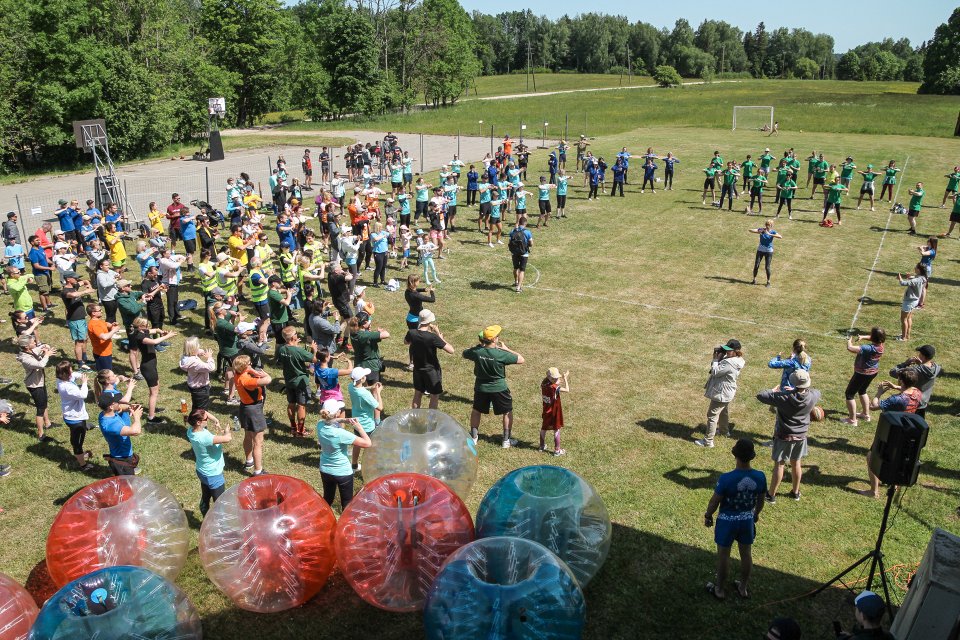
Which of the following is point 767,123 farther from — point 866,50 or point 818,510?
point 866,50

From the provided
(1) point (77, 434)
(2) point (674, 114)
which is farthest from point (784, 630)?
(2) point (674, 114)

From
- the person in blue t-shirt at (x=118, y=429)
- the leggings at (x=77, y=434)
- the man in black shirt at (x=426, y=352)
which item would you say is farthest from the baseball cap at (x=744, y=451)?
the leggings at (x=77, y=434)

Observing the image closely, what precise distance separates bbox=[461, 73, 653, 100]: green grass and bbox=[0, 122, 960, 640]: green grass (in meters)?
76.4

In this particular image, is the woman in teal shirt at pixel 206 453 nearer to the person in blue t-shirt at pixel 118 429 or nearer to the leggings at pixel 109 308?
the person in blue t-shirt at pixel 118 429

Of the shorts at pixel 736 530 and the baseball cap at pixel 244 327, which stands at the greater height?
the baseball cap at pixel 244 327

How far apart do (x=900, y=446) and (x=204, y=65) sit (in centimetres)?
5335

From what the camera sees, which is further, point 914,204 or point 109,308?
point 914,204

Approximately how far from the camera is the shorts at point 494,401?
32.9 ft

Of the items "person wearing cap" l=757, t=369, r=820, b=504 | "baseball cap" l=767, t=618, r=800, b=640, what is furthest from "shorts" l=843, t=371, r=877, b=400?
"baseball cap" l=767, t=618, r=800, b=640

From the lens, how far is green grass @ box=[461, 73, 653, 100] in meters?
98.6

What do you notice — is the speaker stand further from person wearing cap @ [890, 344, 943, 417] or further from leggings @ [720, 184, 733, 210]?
leggings @ [720, 184, 733, 210]

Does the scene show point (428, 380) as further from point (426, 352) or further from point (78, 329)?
point (78, 329)

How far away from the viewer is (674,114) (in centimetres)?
5806

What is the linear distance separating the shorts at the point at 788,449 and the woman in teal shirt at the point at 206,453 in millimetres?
6630
